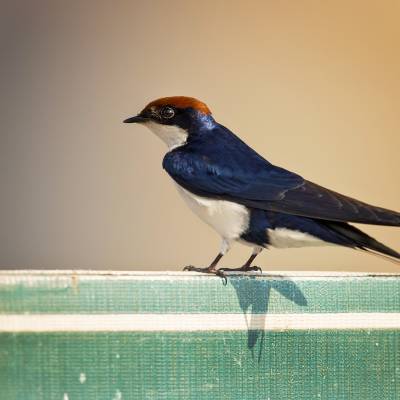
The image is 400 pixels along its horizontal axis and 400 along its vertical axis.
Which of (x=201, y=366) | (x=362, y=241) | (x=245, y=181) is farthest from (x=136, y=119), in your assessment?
(x=201, y=366)

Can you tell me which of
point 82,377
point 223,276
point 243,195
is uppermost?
point 243,195

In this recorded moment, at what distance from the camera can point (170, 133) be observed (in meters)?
1.77

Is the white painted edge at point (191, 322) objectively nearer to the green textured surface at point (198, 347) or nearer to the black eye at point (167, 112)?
the green textured surface at point (198, 347)

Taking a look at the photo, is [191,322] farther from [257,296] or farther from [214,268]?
[214,268]

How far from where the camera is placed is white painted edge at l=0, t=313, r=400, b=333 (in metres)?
1.25

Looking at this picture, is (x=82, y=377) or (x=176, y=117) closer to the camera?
(x=82, y=377)

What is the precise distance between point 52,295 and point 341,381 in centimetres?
39

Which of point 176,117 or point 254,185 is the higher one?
point 176,117

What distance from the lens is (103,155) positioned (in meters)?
2.27

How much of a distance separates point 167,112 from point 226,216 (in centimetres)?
22

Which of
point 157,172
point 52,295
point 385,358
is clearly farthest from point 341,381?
point 157,172

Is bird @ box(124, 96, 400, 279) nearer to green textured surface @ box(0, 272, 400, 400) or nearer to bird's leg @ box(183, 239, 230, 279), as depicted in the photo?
bird's leg @ box(183, 239, 230, 279)

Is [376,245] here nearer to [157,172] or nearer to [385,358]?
[385,358]

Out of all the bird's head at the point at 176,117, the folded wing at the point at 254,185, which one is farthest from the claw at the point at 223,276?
the bird's head at the point at 176,117
